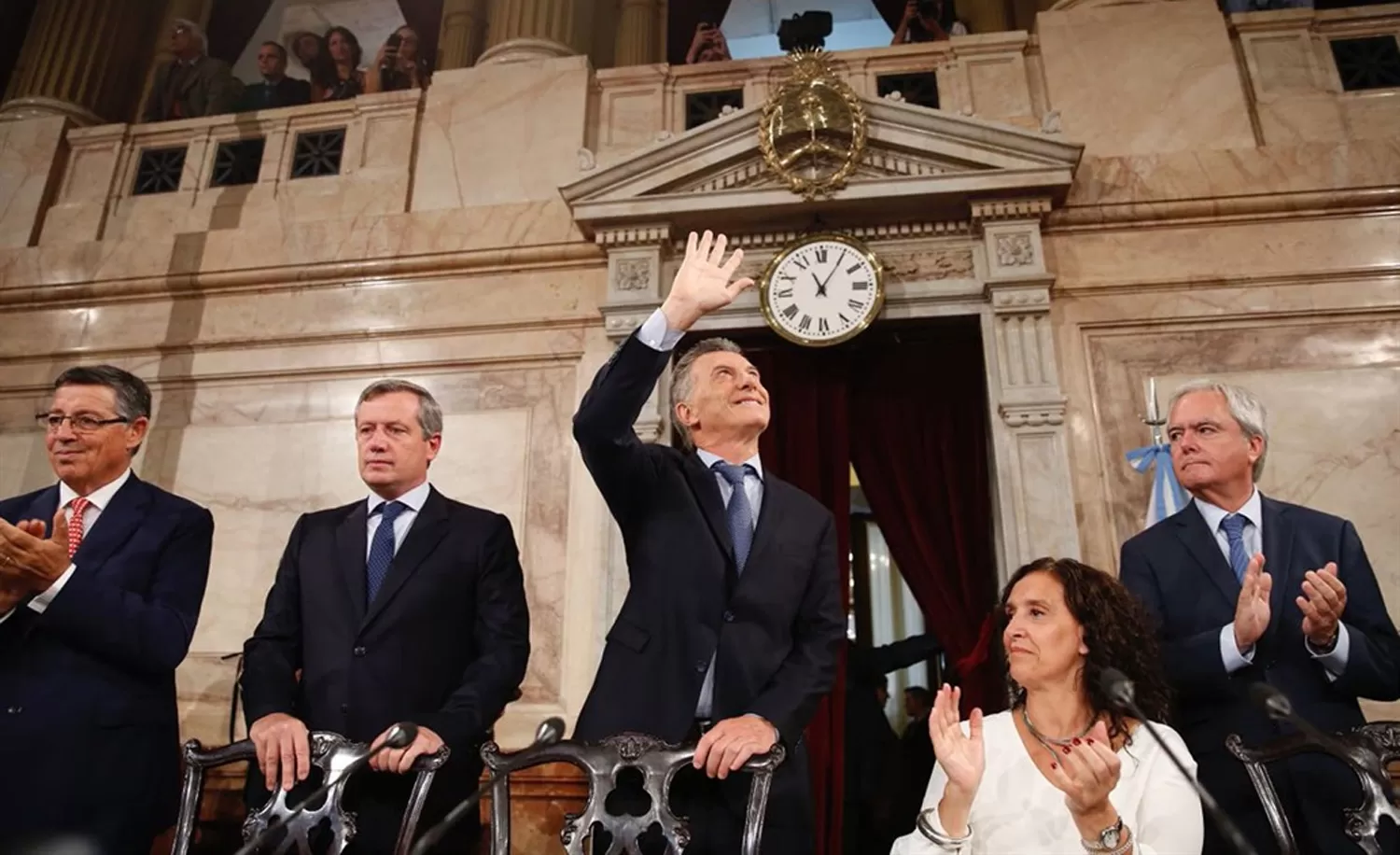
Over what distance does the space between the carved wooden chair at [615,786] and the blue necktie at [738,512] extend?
515 mm

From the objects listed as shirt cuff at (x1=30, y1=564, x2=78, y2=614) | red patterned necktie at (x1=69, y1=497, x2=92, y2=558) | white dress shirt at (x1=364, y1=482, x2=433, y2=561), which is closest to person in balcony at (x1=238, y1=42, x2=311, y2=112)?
red patterned necktie at (x1=69, y1=497, x2=92, y2=558)

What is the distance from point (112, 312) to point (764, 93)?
3.43 metres

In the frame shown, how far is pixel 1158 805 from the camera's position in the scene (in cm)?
166

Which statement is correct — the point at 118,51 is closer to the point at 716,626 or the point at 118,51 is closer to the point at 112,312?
the point at 112,312

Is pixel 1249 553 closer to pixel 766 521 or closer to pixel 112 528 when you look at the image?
pixel 766 521

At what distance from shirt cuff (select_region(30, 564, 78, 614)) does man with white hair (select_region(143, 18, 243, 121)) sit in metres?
4.39

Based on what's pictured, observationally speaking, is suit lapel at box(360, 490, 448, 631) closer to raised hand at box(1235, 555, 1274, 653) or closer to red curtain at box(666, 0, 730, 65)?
raised hand at box(1235, 555, 1274, 653)

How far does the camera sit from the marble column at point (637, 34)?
6.30 m

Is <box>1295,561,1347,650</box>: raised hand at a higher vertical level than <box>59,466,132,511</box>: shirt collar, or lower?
lower

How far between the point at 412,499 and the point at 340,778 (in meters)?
0.84

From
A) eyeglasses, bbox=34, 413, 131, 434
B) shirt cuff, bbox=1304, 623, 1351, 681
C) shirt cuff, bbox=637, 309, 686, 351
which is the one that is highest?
shirt cuff, bbox=637, 309, 686, 351

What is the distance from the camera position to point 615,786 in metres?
1.67

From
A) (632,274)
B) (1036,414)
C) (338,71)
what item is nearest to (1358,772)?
(1036,414)

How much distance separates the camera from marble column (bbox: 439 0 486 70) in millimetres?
6266
